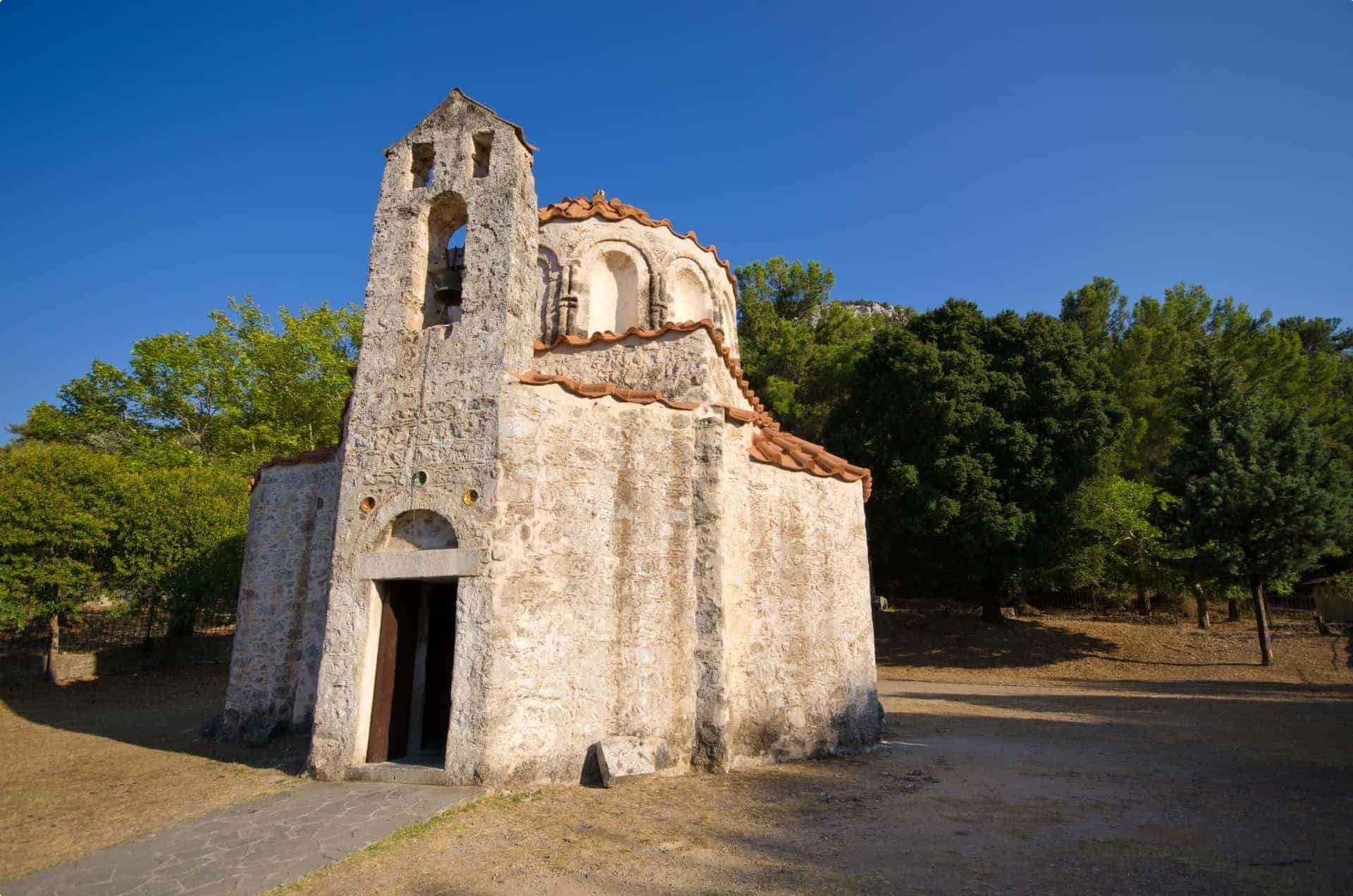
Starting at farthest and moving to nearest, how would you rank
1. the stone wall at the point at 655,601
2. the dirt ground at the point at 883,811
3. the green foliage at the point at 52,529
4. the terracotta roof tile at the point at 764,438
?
the green foliage at the point at 52,529
the terracotta roof tile at the point at 764,438
the stone wall at the point at 655,601
the dirt ground at the point at 883,811

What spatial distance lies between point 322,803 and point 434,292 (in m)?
5.48

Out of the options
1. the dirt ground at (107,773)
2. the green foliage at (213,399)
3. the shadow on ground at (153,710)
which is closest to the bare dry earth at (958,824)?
the dirt ground at (107,773)

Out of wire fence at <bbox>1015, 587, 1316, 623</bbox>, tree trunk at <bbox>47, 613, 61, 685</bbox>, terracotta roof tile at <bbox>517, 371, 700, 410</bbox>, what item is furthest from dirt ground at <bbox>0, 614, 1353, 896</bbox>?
wire fence at <bbox>1015, 587, 1316, 623</bbox>

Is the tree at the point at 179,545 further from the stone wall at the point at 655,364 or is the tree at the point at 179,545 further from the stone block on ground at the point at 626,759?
the stone block on ground at the point at 626,759

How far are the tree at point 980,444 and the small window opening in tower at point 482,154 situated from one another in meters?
13.7

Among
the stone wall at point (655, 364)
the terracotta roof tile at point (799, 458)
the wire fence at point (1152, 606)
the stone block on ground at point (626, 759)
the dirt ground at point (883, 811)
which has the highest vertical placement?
the stone wall at point (655, 364)

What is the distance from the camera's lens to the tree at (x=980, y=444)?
59.6ft

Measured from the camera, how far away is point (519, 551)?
6.77m

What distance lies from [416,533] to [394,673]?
1.47m

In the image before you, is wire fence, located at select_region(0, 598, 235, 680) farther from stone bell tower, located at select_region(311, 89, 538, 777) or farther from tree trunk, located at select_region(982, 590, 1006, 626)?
tree trunk, located at select_region(982, 590, 1006, 626)

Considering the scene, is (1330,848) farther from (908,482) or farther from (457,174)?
(908,482)

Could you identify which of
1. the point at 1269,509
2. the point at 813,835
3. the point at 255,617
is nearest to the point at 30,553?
the point at 255,617

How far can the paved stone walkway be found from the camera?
171 inches

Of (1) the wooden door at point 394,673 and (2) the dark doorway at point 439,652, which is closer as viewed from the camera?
(1) the wooden door at point 394,673
